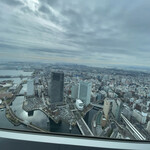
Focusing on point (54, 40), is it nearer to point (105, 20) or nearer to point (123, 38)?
point (105, 20)

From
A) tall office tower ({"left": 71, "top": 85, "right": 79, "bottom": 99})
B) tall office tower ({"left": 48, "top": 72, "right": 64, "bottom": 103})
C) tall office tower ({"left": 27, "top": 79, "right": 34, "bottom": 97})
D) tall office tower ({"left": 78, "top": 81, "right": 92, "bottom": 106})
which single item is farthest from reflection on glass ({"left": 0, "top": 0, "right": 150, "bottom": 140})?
tall office tower ({"left": 71, "top": 85, "right": 79, "bottom": 99})

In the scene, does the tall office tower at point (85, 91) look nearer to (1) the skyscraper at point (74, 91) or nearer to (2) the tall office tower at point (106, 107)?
(1) the skyscraper at point (74, 91)

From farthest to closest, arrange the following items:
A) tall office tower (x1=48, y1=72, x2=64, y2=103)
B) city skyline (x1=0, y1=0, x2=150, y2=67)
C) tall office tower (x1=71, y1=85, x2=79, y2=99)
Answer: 1. tall office tower (x1=71, y1=85, x2=79, y2=99)
2. tall office tower (x1=48, y1=72, x2=64, y2=103)
3. city skyline (x1=0, y1=0, x2=150, y2=67)

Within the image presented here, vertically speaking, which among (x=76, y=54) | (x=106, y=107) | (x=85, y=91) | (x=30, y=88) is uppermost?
(x=76, y=54)

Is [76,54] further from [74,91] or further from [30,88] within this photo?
[74,91]

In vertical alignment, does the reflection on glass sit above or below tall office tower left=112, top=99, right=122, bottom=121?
above

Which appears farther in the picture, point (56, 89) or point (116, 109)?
point (56, 89)

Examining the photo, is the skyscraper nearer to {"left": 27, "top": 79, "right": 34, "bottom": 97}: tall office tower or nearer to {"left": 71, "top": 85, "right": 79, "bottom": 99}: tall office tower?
{"left": 71, "top": 85, "right": 79, "bottom": 99}: tall office tower

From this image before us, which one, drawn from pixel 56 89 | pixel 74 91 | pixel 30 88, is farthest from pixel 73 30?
pixel 56 89
